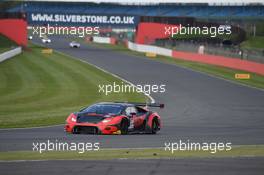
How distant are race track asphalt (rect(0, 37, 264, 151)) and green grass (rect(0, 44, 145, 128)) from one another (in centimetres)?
203

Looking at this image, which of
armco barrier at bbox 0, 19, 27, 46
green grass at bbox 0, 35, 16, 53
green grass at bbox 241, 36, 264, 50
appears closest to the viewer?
green grass at bbox 241, 36, 264, 50

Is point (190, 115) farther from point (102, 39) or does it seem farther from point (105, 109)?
point (102, 39)

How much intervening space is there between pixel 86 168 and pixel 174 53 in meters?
66.6

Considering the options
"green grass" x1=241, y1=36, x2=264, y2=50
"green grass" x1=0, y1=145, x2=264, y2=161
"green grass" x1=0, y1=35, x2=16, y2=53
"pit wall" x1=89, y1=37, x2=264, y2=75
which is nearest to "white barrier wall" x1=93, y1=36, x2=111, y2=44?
"pit wall" x1=89, y1=37, x2=264, y2=75

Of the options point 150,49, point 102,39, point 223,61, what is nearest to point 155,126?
point 223,61

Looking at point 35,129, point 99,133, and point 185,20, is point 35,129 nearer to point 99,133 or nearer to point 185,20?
point 99,133

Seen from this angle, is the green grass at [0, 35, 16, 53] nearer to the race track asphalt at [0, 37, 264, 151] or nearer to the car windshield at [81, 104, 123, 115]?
the race track asphalt at [0, 37, 264, 151]

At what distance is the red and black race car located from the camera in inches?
896

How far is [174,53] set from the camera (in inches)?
3184

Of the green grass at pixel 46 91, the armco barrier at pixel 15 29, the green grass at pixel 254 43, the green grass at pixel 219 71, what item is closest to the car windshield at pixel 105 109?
the green grass at pixel 46 91

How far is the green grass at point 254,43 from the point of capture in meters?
71.6

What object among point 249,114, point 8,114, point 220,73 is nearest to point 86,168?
Answer: point 8,114

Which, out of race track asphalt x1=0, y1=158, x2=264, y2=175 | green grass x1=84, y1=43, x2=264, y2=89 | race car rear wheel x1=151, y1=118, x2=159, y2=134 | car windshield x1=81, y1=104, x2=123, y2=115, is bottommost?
green grass x1=84, y1=43, x2=264, y2=89

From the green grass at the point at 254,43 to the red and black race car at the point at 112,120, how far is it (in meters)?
47.0
